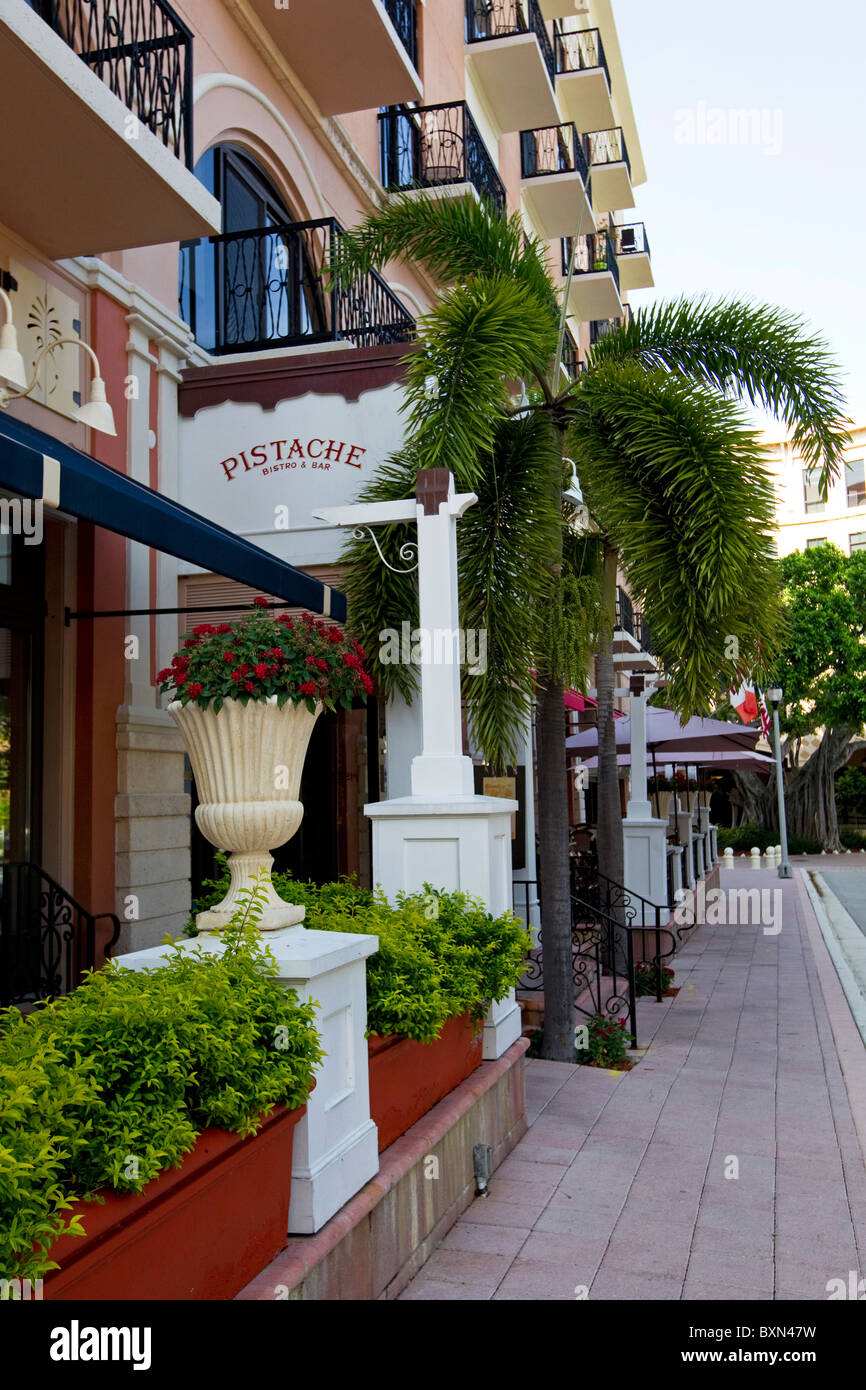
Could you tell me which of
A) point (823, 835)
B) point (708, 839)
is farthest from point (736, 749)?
point (823, 835)

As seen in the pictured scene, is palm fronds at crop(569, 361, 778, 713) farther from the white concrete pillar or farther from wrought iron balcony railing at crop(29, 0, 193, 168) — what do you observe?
the white concrete pillar

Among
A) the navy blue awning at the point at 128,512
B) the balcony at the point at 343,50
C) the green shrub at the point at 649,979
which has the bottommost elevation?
the green shrub at the point at 649,979

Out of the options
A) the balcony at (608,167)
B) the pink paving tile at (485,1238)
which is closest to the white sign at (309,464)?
the pink paving tile at (485,1238)

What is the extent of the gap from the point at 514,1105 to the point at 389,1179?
2.02 m

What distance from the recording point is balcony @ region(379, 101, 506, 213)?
504 inches

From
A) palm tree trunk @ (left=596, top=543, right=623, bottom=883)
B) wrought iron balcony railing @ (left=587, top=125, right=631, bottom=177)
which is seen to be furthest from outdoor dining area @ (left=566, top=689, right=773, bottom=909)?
wrought iron balcony railing @ (left=587, top=125, right=631, bottom=177)

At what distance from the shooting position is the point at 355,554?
7535 mm

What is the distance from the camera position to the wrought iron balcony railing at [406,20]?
11.5m

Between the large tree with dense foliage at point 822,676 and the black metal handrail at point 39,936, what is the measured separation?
28897 mm

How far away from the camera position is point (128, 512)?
5105mm

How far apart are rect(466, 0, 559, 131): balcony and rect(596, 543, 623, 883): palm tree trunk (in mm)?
9290

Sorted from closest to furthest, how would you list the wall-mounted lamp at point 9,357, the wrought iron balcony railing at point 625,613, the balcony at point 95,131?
the wall-mounted lamp at point 9,357 < the balcony at point 95,131 < the wrought iron balcony railing at point 625,613

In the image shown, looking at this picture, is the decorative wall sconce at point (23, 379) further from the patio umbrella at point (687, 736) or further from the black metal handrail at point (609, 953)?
the patio umbrella at point (687, 736)

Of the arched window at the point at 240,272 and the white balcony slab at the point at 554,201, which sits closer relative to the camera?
the arched window at the point at 240,272
